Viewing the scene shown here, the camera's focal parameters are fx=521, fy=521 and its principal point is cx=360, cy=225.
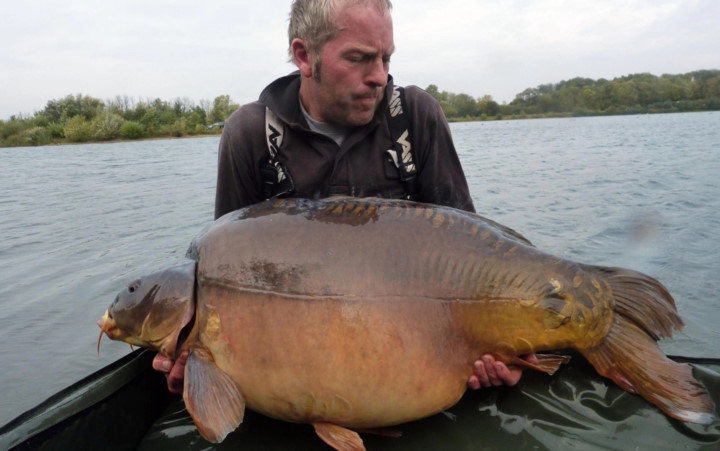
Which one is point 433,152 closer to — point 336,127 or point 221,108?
point 336,127

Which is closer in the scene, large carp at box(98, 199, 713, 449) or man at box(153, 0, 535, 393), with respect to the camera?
large carp at box(98, 199, 713, 449)

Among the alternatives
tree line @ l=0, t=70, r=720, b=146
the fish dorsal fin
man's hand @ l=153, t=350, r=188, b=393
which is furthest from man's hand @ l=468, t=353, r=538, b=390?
tree line @ l=0, t=70, r=720, b=146

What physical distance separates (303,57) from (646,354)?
2.04m

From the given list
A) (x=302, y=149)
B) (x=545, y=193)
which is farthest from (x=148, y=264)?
(x=545, y=193)

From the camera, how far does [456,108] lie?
90188 millimetres

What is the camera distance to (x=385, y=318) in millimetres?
1842

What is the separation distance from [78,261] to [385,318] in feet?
17.1

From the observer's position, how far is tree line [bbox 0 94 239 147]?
4291 centimetres

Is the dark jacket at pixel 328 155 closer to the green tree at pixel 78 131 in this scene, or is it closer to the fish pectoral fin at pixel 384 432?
the fish pectoral fin at pixel 384 432

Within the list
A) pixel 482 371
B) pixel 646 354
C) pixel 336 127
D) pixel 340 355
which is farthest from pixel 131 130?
pixel 646 354

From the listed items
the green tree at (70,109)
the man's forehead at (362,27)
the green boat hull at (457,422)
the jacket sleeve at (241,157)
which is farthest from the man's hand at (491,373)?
the green tree at (70,109)

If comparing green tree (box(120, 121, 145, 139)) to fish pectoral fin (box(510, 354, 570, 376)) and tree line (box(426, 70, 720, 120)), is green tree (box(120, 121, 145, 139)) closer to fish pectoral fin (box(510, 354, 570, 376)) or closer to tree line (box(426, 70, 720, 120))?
tree line (box(426, 70, 720, 120))

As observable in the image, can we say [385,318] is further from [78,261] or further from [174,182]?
[174,182]

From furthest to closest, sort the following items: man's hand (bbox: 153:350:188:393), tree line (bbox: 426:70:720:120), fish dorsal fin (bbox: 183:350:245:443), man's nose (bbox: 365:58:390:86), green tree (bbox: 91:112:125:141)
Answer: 1. tree line (bbox: 426:70:720:120)
2. green tree (bbox: 91:112:125:141)
3. man's nose (bbox: 365:58:390:86)
4. man's hand (bbox: 153:350:188:393)
5. fish dorsal fin (bbox: 183:350:245:443)
